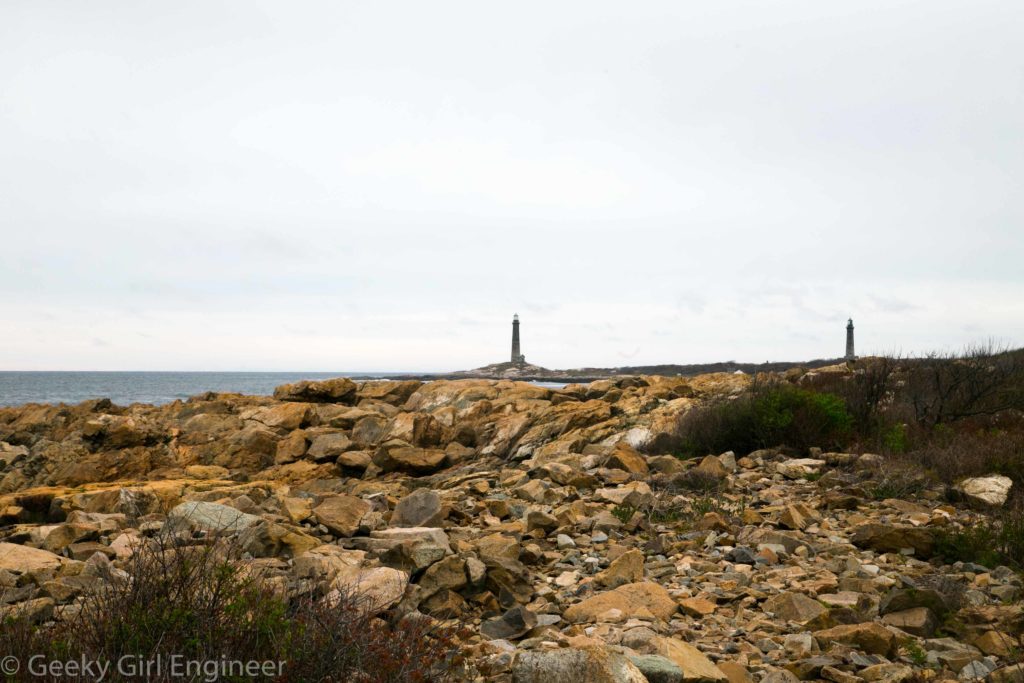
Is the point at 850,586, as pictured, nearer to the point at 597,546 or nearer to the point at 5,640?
the point at 597,546

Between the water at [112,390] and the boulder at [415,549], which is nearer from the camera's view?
the boulder at [415,549]

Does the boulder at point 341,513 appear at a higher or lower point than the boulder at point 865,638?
higher

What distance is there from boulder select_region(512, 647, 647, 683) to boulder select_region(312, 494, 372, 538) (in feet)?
12.0

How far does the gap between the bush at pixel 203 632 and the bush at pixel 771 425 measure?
29.3 feet

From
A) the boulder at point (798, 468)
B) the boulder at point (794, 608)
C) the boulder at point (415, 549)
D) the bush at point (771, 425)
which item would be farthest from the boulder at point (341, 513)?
the bush at point (771, 425)

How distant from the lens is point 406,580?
18.3 feet

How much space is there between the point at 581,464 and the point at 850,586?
559 cm

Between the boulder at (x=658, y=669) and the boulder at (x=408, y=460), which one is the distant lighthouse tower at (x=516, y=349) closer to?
the boulder at (x=408, y=460)

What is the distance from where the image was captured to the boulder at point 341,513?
734cm

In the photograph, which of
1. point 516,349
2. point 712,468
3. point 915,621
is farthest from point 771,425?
point 516,349

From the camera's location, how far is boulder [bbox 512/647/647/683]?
3.80m

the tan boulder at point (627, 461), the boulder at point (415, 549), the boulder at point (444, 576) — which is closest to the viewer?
the boulder at point (444, 576)

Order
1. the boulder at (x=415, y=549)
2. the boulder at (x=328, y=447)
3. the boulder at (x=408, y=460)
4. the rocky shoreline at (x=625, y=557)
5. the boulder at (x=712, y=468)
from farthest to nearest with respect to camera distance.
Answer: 1. the boulder at (x=328, y=447)
2. the boulder at (x=408, y=460)
3. the boulder at (x=712, y=468)
4. the boulder at (x=415, y=549)
5. the rocky shoreline at (x=625, y=557)

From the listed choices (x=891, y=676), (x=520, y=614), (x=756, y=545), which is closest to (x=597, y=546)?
(x=756, y=545)
